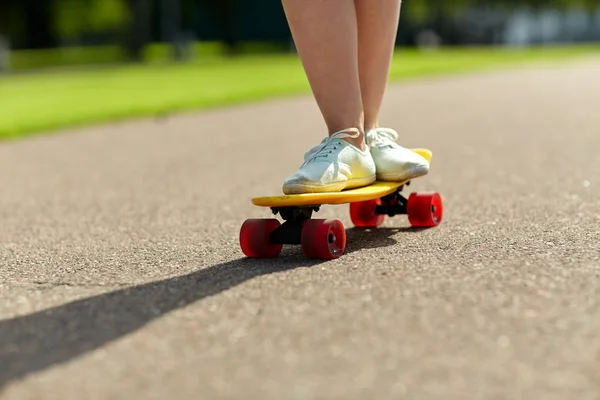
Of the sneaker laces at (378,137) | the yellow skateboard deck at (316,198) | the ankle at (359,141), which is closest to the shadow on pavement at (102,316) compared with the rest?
the yellow skateboard deck at (316,198)

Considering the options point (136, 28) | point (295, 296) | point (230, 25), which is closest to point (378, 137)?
point (295, 296)

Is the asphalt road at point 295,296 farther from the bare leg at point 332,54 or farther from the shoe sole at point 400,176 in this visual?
the bare leg at point 332,54

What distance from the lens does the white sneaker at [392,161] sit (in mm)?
3236

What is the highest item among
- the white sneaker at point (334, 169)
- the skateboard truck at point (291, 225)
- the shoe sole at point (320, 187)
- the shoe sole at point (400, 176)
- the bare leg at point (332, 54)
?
the bare leg at point (332, 54)

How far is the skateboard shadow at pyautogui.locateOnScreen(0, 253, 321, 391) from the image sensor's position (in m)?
2.04

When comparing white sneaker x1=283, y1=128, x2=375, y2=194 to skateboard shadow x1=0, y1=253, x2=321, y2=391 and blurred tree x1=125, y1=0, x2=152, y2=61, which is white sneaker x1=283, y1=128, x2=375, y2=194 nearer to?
skateboard shadow x1=0, y1=253, x2=321, y2=391

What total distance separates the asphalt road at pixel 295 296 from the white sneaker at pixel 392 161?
201mm

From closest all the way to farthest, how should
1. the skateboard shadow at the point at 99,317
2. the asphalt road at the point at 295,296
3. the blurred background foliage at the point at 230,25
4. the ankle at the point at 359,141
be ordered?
the asphalt road at the point at 295,296 < the skateboard shadow at the point at 99,317 < the ankle at the point at 359,141 < the blurred background foliage at the point at 230,25

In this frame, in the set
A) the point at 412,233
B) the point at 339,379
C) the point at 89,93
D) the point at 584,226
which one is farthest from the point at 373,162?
the point at 89,93

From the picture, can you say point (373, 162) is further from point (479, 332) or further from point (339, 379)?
point (339, 379)

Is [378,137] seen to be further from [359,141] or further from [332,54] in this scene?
[332,54]

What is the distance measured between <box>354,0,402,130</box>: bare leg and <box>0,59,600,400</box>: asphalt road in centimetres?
44

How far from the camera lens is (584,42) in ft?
190

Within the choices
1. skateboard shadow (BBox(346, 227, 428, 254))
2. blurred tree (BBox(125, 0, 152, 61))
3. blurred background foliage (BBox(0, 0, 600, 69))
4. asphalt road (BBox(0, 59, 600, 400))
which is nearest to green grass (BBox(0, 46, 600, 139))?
asphalt road (BBox(0, 59, 600, 400))
